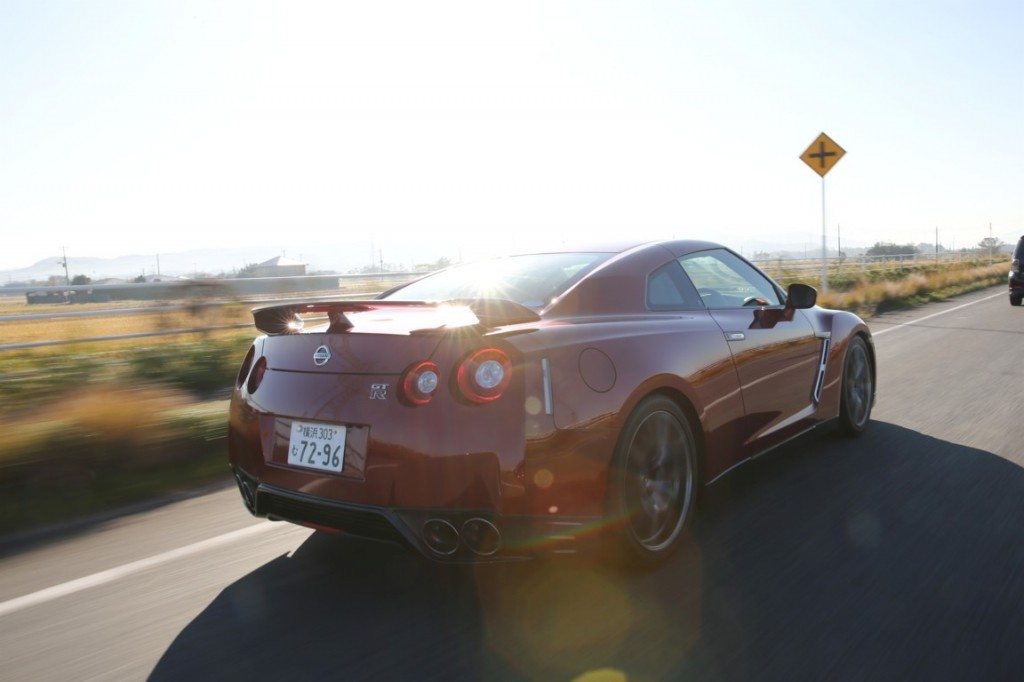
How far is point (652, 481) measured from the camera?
3453 mm

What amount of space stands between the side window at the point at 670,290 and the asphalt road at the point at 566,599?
1.03 metres

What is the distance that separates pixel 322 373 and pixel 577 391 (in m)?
0.92

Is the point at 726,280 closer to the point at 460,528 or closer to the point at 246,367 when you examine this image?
the point at 460,528

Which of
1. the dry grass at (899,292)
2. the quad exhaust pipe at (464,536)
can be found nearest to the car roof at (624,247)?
the quad exhaust pipe at (464,536)

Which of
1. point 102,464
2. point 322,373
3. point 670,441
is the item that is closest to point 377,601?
point 322,373

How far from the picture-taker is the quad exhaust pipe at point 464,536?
281cm

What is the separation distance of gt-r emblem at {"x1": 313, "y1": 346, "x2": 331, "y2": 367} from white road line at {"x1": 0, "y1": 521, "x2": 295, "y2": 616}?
1.24 meters

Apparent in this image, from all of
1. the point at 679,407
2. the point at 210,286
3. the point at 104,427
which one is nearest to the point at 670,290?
the point at 679,407

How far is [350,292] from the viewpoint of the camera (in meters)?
14.0

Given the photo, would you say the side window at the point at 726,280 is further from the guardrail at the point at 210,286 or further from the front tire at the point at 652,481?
the guardrail at the point at 210,286

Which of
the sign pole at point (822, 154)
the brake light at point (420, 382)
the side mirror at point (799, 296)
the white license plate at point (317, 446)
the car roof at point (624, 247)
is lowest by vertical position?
the white license plate at point (317, 446)

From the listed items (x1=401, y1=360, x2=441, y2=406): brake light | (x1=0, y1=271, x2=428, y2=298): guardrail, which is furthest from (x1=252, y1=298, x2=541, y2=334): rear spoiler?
(x1=0, y1=271, x2=428, y2=298): guardrail

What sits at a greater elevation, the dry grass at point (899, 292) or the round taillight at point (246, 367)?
the round taillight at point (246, 367)

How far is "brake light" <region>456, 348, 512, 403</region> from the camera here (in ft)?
9.27
